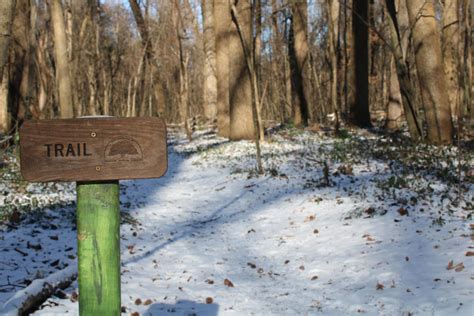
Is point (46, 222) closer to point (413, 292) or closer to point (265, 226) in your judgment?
point (265, 226)

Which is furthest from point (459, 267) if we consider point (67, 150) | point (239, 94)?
point (239, 94)

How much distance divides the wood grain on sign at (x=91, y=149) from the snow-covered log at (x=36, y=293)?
2094 mm

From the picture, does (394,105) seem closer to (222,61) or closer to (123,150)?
(222,61)

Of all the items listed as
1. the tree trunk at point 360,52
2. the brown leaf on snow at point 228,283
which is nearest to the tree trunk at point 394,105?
the tree trunk at point 360,52

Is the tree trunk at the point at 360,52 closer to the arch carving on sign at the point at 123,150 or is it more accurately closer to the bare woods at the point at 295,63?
the bare woods at the point at 295,63

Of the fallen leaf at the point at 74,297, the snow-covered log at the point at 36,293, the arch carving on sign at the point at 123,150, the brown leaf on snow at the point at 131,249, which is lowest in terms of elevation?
the brown leaf on snow at the point at 131,249

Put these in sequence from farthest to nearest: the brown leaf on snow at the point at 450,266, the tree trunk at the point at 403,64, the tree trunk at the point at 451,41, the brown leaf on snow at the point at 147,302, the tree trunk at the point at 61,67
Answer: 1. the tree trunk at the point at 451,41
2. the tree trunk at the point at 61,67
3. the tree trunk at the point at 403,64
4. the brown leaf on snow at the point at 450,266
5. the brown leaf on snow at the point at 147,302

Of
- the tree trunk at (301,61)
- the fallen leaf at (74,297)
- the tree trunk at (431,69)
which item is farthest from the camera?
the tree trunk at (301,61)

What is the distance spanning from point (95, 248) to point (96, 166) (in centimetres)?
48

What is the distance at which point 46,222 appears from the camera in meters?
7.35

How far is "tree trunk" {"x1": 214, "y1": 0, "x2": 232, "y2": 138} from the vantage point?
60.3 feet

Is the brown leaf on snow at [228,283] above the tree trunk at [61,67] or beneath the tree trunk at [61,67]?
beneath

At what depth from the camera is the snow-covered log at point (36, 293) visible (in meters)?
4.28

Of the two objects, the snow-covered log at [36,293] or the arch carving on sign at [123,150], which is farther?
the snow-covered log at [36,293]
